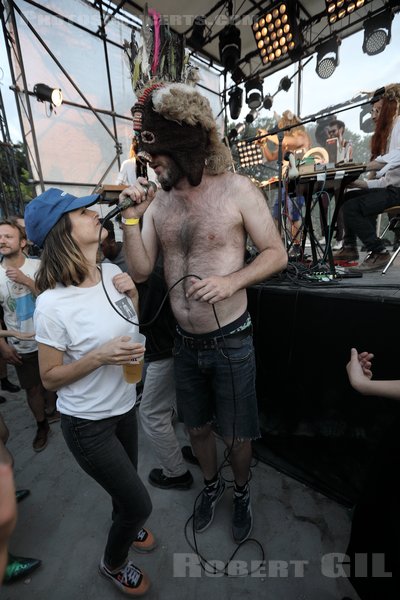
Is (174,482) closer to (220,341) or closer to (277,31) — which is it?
(220,341)

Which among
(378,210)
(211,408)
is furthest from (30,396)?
(378,210)

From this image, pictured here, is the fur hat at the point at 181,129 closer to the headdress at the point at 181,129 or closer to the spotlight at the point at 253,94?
the headdress at the point at 181,129

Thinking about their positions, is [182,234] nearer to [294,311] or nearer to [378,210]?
[294,311]

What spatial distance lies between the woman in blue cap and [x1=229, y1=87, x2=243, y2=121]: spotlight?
10.1 meters

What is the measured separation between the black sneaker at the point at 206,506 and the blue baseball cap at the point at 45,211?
1984 millimetres

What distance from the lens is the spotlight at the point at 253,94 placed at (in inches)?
361

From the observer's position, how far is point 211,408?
1.93 m

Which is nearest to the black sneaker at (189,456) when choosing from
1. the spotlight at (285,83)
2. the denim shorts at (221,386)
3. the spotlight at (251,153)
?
the denim shorts at (221,386)

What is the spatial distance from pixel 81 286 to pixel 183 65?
3.13 m

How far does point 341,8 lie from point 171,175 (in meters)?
8.12

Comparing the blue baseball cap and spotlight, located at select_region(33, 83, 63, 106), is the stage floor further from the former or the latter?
spotlight, located at select_region(33, 83, 63, 106)

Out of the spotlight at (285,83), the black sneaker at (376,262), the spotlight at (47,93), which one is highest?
the spotlight at (285,83)

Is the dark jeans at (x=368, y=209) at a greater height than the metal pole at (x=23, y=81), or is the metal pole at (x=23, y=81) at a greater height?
the metal pole at (x=23, y=81)

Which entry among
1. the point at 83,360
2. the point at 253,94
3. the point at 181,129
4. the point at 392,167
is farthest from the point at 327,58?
the point at 83,360
